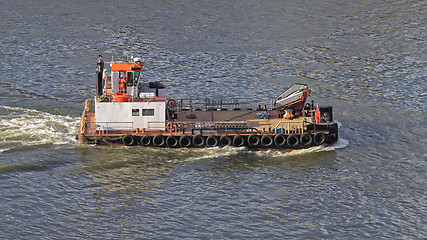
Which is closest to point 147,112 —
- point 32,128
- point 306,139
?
point 32,128

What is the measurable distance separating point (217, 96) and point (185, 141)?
424 inches

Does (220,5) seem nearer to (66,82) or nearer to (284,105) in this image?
(66,82)

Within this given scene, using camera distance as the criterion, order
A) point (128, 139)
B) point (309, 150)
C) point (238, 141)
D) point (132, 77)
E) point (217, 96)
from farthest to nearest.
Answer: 1. point (217, 96)
2. point (132, 77)
3. point (309, 150)
4. point (238, 141)
5. point (128, 139)

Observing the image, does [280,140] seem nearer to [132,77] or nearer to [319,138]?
[319,138]

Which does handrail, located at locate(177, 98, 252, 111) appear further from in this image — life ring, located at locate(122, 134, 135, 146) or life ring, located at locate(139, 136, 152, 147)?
life ring, located at locate(122, 134, 135, 146)

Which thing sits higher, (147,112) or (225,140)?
(147,112)

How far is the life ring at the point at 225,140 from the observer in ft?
120

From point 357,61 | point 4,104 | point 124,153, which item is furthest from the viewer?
point 357,61

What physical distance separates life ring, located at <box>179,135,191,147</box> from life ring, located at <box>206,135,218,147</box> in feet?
3.62

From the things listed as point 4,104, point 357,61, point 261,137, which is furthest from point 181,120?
point 357,61

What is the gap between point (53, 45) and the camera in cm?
5916

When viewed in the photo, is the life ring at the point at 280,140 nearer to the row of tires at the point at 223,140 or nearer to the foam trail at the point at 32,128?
the row of tires at the point at 223,140

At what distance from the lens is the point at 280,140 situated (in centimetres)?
3675

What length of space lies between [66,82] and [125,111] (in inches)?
592
